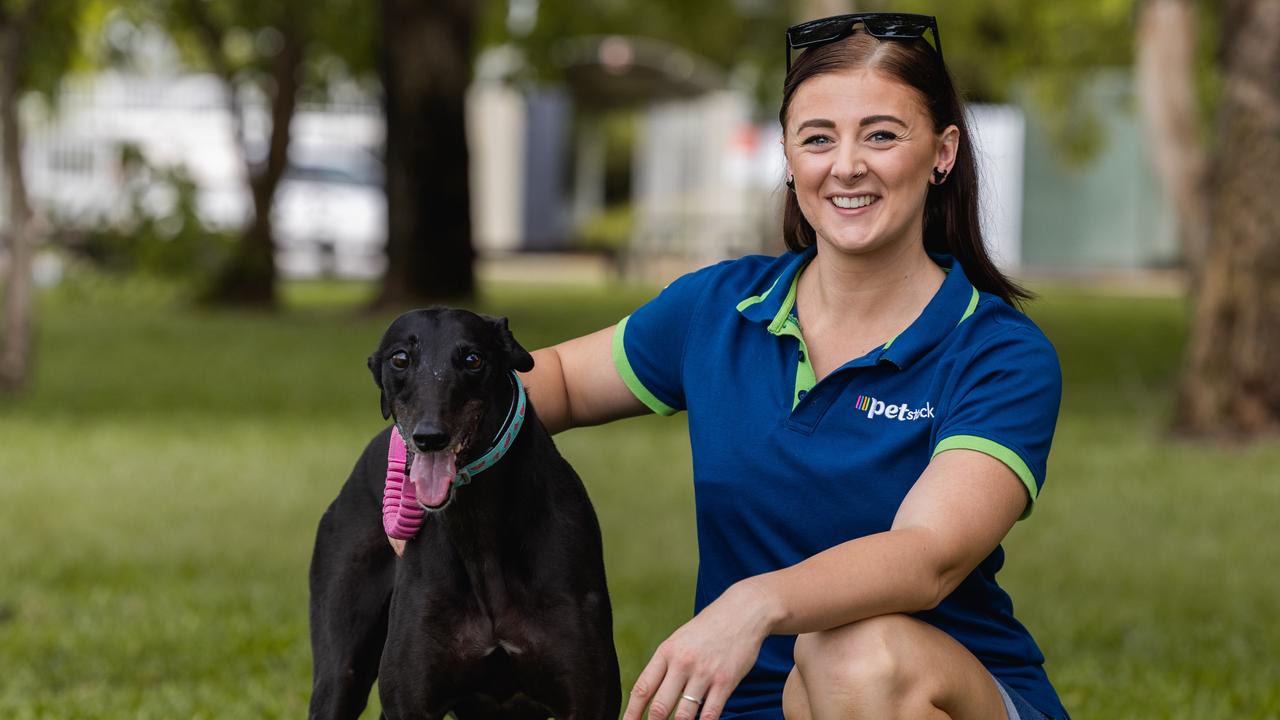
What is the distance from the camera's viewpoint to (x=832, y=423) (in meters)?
3.39

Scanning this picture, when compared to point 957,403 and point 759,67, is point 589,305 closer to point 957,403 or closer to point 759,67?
point 759,67

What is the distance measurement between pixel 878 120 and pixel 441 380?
89 centimetres

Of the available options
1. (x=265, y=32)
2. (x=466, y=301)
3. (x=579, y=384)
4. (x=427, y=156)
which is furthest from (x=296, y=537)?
(x=265, y=32)

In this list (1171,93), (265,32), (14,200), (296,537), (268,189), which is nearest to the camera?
(296,537)

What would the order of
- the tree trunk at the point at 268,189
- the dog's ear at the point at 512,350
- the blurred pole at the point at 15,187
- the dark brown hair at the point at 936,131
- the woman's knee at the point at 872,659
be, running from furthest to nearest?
the tree trunk at the point at 268,189 < the blurred pole at the point at 15,187 < the dog's ear at the point at 512,350 < the dark brown hair at the point at 936,131 < the woman's knee at the point at 872,659

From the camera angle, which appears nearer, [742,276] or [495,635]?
[495,635]

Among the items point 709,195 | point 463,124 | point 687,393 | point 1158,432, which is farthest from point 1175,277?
point 687,393

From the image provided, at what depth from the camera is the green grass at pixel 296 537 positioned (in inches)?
245

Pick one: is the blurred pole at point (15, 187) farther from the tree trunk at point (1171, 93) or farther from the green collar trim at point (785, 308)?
the tree trunk at point (1171, 93)

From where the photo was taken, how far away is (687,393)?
3.64m

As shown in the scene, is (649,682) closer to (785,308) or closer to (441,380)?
(441,380)

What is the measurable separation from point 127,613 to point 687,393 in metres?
4.17

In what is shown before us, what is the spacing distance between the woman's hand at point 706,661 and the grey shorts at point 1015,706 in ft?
2.19

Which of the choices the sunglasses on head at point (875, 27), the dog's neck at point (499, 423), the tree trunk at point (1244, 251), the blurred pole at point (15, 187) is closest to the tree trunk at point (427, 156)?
the blurred pole at point (15, 187)
